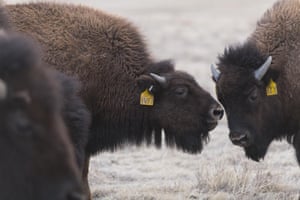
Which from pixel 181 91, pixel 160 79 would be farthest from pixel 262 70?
pixel 160 79

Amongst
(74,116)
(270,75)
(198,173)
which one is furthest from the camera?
(198,173)

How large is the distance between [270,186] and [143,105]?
1.77 meters

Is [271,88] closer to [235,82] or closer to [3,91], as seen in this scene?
[235,82]

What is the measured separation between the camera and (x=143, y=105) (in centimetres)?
895

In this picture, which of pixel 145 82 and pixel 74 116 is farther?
pixel 145 82

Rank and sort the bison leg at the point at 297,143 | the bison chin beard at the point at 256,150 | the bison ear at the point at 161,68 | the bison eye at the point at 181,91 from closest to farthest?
1. the bison leg at the point at 297,143
2. the bison chin beard at the point at 256,150
3. the bison eye at the point at 181,91
4. the bison ear at the point at 161,68

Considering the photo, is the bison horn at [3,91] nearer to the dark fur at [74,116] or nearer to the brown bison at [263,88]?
the dark fur at [74,116]

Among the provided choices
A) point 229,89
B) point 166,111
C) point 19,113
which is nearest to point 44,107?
point 19,113

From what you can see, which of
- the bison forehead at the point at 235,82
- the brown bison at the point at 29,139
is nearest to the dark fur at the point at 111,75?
the bison forehead at the point at 235,82

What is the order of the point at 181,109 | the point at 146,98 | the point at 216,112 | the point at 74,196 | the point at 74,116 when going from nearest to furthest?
the point at 74,196
the point at 74,116
the point at 216,112
the point at 181,109
the point at 146,98

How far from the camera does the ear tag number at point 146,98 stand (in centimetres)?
888

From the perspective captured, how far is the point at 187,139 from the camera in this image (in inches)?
350

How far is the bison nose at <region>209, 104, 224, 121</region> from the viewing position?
8.60 m

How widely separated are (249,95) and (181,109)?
0.94 metres
